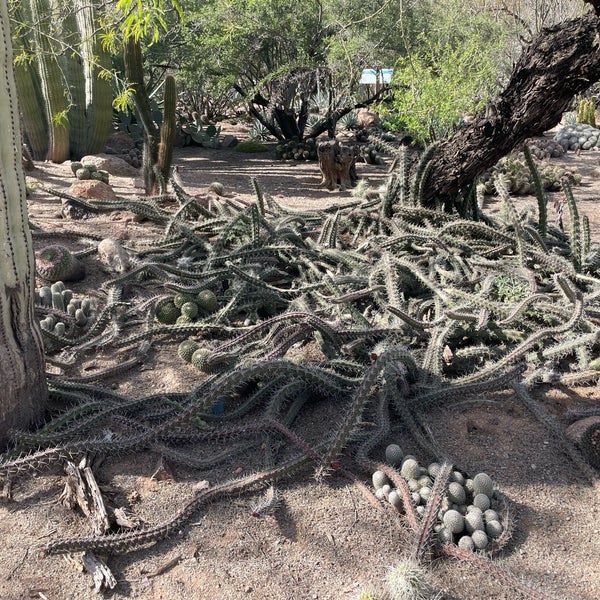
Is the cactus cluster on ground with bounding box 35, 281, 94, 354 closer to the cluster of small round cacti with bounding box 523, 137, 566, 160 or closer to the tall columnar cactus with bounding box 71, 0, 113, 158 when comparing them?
the tall columnar cactus with bounding box 71, 0, 113, 158

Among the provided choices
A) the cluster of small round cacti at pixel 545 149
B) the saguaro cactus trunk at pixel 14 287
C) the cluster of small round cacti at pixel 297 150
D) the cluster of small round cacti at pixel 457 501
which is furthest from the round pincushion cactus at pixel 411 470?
the cluster of small round cacti at pixel 545 149

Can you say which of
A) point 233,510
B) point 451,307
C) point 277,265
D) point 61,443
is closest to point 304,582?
point 233,510

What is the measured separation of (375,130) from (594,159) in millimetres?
4502

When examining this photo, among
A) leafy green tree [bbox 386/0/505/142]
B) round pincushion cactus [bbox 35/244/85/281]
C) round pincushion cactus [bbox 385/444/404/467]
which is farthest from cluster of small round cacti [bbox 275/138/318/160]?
round pincushion cactus [bbox 385/444/404/467]

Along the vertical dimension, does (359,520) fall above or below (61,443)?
below

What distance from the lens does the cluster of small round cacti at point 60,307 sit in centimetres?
370

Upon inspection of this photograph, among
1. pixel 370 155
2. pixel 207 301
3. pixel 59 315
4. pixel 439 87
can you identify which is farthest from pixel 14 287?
pixel 370 155

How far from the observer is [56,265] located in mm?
4438

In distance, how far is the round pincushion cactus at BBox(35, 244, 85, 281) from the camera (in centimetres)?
443

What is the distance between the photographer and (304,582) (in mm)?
2068

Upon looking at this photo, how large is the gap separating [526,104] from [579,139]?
32.8ft

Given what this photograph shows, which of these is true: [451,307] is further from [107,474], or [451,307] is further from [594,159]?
[594,159]

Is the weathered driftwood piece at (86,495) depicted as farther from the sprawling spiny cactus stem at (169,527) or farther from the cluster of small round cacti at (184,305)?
the cluster of small round cacti at (184,305)

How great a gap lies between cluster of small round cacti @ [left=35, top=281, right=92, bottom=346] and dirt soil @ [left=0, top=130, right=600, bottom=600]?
1.38 meters
